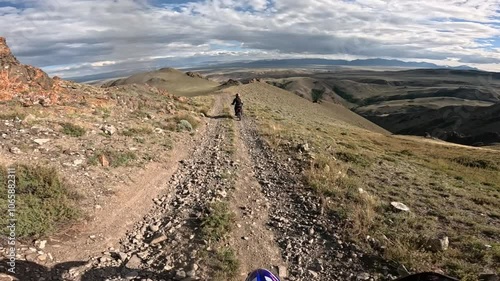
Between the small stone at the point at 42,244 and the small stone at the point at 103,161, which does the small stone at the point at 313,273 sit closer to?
the small stone at the point at 42,244

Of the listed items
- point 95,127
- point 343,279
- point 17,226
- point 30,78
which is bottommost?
point 343,279

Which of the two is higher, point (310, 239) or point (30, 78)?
point (30, 78)

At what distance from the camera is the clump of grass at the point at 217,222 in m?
9.34

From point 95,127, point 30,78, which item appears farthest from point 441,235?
point 30,78

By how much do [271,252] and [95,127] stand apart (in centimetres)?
1359

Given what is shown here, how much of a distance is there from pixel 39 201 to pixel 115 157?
481cm

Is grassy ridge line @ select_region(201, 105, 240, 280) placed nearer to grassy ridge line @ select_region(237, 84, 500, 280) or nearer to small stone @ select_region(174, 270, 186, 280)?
small stone @ select_region(174, 270, 186, 280)

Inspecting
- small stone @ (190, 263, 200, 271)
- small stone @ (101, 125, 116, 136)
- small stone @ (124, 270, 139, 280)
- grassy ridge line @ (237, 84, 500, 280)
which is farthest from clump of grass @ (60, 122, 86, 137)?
small stone @ (190, 263, 200, 271)

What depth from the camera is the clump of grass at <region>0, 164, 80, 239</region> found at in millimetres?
8891

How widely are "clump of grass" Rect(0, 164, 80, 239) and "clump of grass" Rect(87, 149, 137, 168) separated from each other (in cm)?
233

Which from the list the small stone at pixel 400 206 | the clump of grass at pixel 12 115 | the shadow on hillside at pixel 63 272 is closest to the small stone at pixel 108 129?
the clump of grass at pixel 12 115

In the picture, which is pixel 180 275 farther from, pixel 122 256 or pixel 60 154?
pixel 60 154

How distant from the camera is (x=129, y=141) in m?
17.7

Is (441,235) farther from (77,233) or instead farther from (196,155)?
(196,155)
